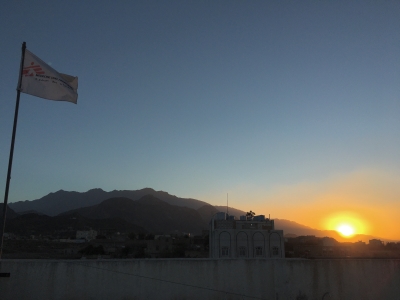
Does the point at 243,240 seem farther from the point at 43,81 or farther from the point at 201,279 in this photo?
the point at 43,81

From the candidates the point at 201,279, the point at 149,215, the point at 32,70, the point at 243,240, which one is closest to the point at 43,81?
the point at 32,70

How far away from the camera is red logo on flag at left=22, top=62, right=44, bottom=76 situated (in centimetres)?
876

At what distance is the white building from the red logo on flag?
3782 centimetres

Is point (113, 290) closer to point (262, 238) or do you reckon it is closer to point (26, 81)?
point (26, 81)

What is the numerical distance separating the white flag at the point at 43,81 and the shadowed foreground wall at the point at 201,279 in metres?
4.13

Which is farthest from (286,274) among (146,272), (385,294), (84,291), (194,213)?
(194,213)

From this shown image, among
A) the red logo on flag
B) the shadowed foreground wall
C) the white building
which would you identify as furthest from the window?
the red logo on flag

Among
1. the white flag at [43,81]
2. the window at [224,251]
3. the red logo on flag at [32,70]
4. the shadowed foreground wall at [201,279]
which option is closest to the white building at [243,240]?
the window at [224,251]

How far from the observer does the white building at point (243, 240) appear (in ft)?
145

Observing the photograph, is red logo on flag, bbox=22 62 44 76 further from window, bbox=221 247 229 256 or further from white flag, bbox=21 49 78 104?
window, bbox=221 247 229 256

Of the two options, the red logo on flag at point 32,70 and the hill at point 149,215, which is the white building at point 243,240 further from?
the hill at point 149,215

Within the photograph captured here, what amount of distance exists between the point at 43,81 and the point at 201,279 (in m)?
6.34

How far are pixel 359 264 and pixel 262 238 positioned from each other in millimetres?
37880

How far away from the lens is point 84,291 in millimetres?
7602
